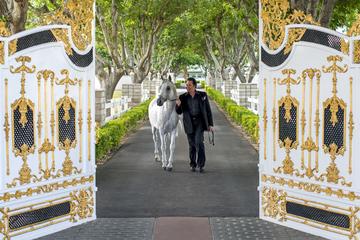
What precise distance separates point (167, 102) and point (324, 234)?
20.8 ft

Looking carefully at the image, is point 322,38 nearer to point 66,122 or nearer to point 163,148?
point 66,122

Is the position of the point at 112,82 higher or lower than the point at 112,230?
higher

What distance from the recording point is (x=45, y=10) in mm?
15688

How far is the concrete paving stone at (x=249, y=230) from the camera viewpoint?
7.84 metres

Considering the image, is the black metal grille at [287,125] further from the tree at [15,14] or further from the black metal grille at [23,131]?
the tree at [15,14]

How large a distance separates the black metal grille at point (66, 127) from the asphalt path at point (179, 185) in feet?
4.89

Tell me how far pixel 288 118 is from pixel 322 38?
130 cm

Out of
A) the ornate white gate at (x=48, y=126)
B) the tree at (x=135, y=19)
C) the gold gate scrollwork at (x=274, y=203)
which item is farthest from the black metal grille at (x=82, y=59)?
the tree at (x=135, y=19)

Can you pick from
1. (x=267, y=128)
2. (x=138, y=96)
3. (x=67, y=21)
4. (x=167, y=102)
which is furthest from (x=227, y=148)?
(x=138, y=96)

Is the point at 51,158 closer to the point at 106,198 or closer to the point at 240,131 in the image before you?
the point at 106,198

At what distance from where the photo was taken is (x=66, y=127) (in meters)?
8.33

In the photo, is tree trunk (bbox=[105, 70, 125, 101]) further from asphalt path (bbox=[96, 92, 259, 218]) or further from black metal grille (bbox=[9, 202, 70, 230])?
black metal grille (bbox=[9, 202, 70, 230])

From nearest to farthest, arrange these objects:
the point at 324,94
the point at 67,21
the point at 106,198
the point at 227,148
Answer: the point at 324,94 → the point at 67,21 → the point at 106,198 → the point at 227,148

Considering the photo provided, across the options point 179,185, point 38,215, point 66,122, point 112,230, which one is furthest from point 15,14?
point 112,230
